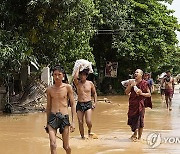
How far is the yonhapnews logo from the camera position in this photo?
8.63 m

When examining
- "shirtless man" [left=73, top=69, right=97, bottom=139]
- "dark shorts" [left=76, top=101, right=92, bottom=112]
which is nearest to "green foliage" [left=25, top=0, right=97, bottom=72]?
"shirtless man" [left=73, top=69, right=97, bottom=139]

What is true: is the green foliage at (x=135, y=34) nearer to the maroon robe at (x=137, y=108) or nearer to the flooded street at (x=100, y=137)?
the flooded street at (x=100, y=137)

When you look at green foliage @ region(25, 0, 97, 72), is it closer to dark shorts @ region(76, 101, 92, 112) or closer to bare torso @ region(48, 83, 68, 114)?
dark shorts @ region(76, 101, 92, 112)

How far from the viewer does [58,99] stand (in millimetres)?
6648

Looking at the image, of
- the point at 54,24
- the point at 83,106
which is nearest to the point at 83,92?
the point at 83,106

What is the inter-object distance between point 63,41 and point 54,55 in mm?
977

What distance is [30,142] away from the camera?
916 cm

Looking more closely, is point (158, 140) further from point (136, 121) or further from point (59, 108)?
point (59, 108)

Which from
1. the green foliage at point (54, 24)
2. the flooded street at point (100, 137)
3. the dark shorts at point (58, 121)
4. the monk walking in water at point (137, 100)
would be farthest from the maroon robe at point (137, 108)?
the green foliage at point (54, 24)

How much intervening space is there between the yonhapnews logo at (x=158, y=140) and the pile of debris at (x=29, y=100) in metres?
7.42

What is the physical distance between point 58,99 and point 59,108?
0.49 ft

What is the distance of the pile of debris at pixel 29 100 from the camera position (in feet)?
52.4

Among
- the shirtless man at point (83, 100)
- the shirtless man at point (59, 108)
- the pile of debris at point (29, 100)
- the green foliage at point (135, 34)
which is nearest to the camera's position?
the shirtless man at point (59, 108)

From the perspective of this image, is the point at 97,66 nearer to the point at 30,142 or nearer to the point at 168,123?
the point at 168,123
